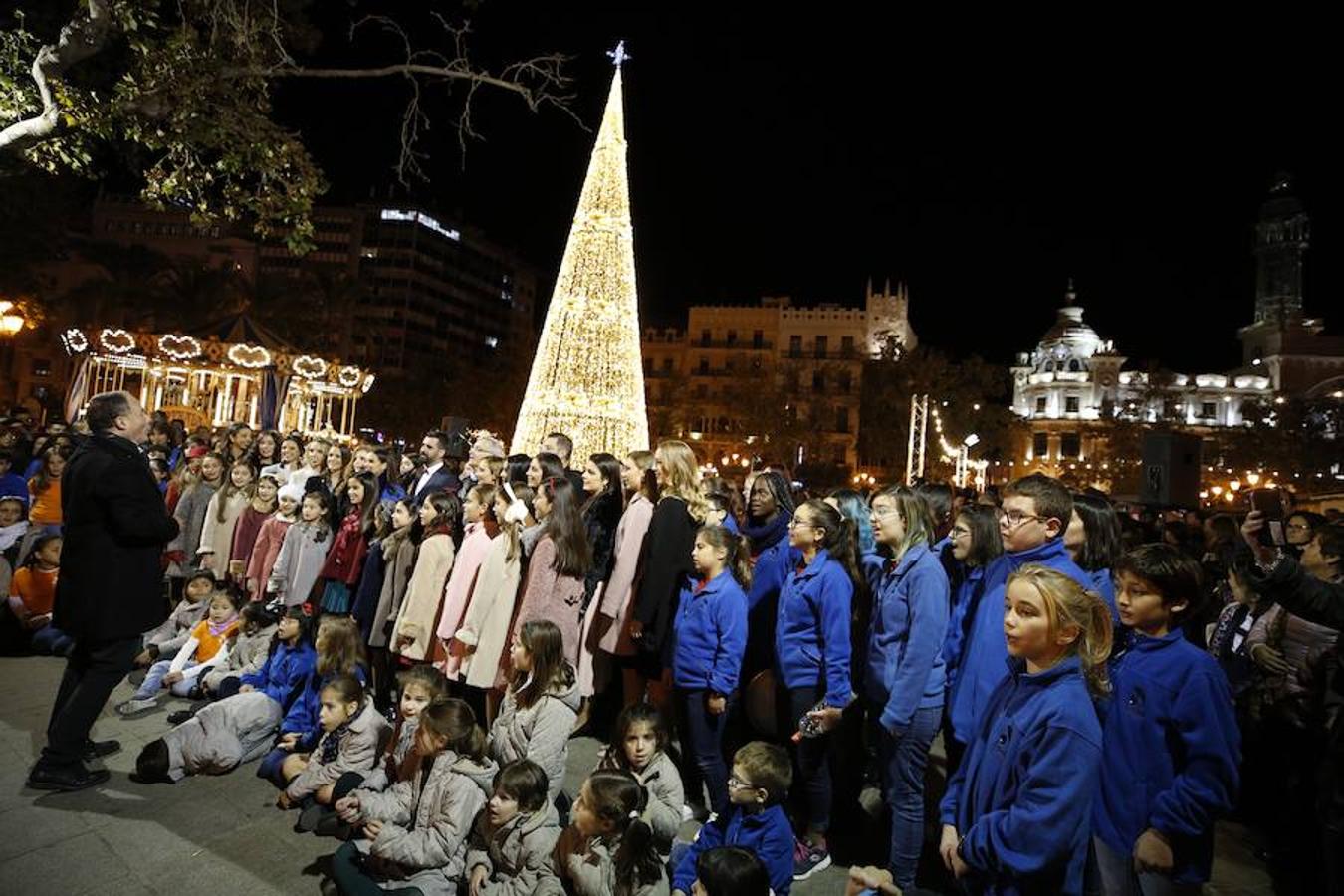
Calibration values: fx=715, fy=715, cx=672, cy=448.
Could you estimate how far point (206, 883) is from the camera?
3311mm

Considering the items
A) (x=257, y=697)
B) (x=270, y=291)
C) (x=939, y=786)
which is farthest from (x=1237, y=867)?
(x=270, y=291)

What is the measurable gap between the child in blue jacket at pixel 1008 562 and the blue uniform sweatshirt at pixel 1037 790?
1026 millimetres

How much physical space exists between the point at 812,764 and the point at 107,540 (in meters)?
4.26

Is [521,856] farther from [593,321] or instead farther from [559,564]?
[593,321]

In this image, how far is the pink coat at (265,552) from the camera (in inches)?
268

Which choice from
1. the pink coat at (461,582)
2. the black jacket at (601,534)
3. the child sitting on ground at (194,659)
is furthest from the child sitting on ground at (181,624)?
the black jacket at (601,534)

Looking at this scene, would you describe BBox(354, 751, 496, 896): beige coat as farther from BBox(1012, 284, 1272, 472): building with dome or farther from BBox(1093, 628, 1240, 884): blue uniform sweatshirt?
BBox(1012, 284, 1272, 472): building with dome

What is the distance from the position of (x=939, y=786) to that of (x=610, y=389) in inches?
393

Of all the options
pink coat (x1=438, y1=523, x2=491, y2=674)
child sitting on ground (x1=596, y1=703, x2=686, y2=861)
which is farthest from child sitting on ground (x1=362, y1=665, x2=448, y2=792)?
child sitting on ground (x1=596, y1=703, x2=686, y2=861)

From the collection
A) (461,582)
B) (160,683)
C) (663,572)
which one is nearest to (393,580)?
(461,582)

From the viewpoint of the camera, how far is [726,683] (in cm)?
400

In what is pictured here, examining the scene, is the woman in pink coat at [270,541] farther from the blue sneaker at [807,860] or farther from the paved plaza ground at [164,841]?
the blue sneaker at [807,860]

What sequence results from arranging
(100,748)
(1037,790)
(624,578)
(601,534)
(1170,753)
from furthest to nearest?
(601,534) < (624,578) < (100,748) < (1170,753) < (1037,790)

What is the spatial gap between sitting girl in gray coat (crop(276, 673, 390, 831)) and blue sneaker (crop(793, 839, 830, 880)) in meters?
2.43
